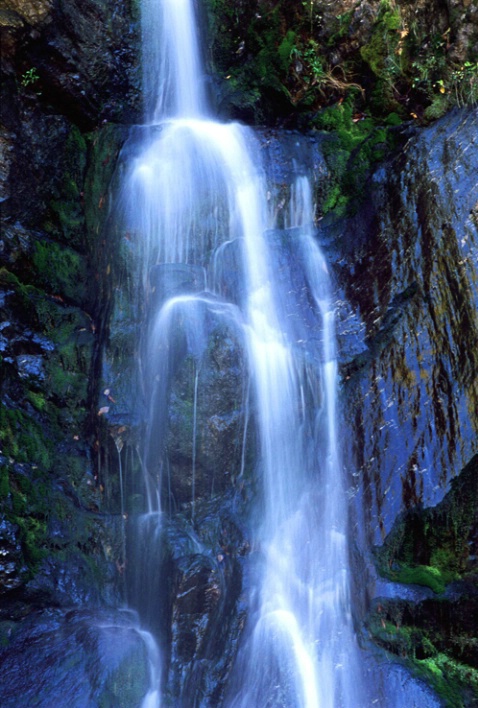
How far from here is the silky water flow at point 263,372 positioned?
208 inches

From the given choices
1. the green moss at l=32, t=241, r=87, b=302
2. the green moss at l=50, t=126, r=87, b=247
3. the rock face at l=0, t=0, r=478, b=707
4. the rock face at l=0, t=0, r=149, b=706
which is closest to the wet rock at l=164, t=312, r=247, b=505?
the rock face at l=0, t=0, r=478, b=707

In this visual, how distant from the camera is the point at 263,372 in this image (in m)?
5.81

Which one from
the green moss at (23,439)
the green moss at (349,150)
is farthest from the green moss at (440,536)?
the green moss at (23,439)

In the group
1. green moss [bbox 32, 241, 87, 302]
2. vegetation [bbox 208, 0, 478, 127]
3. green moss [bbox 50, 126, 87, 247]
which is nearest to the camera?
green moss [bbox 32, 241, 87, 302]

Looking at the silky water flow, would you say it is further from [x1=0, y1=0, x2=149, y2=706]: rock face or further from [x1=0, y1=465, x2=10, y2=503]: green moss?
[x1=0, y1=465, x2=10, y2=503]: green moss

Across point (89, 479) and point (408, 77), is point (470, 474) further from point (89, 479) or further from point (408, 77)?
point (408, 77)

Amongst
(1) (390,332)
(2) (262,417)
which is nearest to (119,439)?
(2) (262,417)

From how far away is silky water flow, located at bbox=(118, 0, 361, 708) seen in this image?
208 inches

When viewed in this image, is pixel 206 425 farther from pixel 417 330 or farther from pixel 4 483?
pixel 417 330

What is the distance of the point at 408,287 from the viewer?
5949 mm

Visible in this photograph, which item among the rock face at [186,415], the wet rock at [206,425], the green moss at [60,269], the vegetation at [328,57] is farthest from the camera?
the vegetation at [328,57]

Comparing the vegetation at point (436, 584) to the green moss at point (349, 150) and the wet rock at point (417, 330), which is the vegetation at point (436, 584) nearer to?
the wet rock at point (417, 330)

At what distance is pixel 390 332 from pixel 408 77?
10.9ft

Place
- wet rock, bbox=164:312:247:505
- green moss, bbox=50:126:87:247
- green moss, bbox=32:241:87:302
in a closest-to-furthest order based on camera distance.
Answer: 1. wet rock, bbox=164:312:247:505
2. green moss, bbox=32:241:87:302
3. green moss, bbox=50:126:87:247
